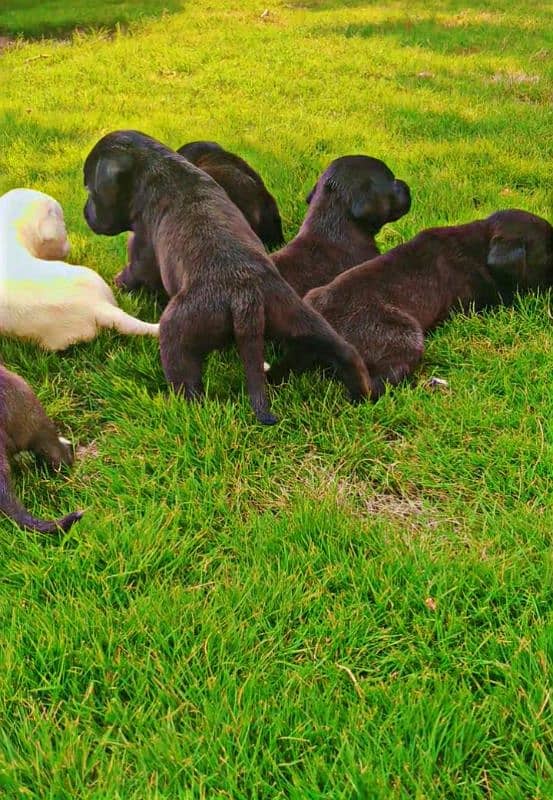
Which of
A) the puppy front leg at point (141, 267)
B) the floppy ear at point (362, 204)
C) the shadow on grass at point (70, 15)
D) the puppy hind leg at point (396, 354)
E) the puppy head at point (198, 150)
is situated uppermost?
the shadow on grass at point (70, 15)

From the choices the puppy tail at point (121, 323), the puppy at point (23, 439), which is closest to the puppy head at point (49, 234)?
the puppy tail at point (121, 323)

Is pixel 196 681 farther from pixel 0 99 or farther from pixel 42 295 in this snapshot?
pixel 0 99

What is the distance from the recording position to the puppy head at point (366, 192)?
4367mm

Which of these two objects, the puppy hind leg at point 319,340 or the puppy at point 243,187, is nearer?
the puppy hind leg at point 319,340

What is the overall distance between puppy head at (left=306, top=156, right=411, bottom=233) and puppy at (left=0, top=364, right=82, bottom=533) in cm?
224

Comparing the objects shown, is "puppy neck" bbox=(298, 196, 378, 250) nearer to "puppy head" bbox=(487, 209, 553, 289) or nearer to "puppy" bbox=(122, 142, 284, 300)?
"puppy" bbox=(122, 142, 284, 300)

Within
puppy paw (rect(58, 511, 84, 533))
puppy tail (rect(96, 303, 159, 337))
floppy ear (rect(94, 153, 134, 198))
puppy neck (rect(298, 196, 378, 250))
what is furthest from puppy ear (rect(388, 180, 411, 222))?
puppy paw (rect(58, 511, 84, 533))

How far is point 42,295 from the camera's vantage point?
364 cm

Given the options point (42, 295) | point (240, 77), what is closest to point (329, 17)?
point (240, 77)

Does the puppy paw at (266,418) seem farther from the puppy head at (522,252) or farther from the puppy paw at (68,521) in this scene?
the puppy head at (522,252)

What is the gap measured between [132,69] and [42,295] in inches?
289

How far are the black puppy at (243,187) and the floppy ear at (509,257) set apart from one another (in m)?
1.52

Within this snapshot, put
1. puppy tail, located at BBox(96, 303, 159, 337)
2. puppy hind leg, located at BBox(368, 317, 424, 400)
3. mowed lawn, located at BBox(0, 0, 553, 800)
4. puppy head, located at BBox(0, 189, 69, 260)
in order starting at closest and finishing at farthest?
1. mowed lawn, located at BBox(0, 0, 553, 800)
2. puppy hind leg, located at BBox(368, 317, 424, 400)
3. puppy tail, located at BBox(96, 303, 159, 337)
4. puppy head, located at BBox(0, 189, 69, 260)

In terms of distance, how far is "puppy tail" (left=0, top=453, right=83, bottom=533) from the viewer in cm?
262
